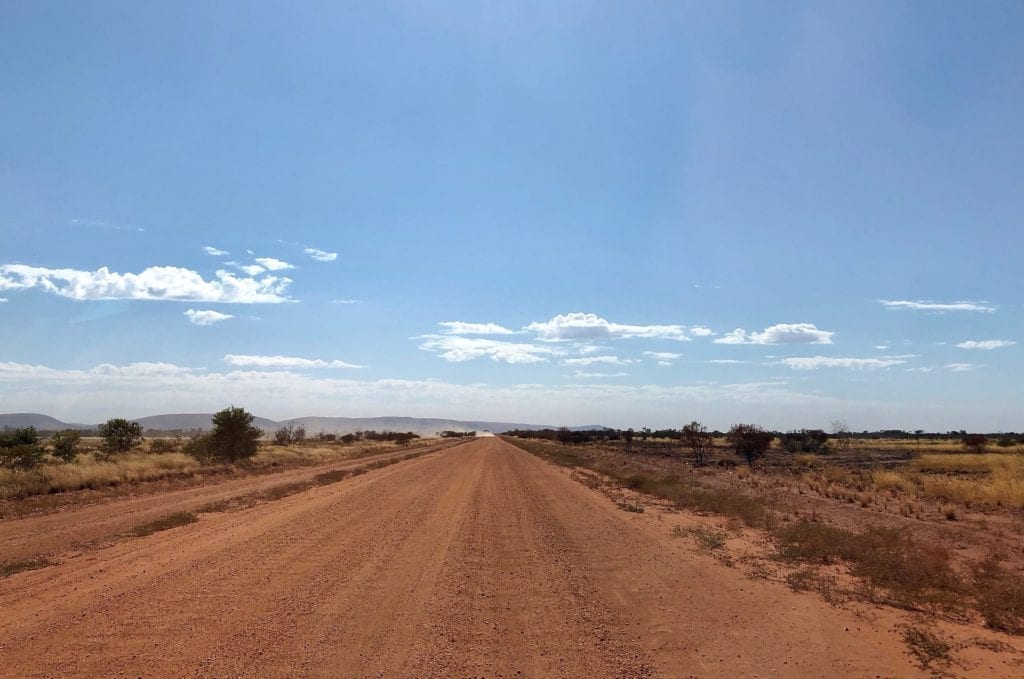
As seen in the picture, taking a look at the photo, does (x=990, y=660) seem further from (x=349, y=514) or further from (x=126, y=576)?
(x=349, y=514)

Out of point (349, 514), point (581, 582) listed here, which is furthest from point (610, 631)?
point (349, 514)

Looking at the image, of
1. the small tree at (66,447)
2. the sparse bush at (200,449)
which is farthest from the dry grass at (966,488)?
the small tree at (66,447)

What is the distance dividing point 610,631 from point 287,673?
3.73 meters

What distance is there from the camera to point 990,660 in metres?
6.83

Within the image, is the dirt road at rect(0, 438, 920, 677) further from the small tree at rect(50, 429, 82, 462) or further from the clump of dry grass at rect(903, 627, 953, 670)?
the small tree at rect(50, 429, 82, 462)

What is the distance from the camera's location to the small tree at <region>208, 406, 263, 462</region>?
1783 inches

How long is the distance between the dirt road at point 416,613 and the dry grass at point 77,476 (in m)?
13.5

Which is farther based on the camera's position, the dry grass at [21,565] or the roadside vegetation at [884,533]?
the dry grass at [21,565]

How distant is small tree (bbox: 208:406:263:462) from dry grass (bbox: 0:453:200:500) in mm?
10593

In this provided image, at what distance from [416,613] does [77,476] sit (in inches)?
975

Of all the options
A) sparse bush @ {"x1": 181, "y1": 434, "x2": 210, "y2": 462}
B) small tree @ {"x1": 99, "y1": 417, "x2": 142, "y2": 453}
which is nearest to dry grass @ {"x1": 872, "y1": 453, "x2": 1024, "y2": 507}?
sparse bush @ {"x1": 181, "y1": 434, "x2": 210, "y2": 462}

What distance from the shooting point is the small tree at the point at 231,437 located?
45.3 metres

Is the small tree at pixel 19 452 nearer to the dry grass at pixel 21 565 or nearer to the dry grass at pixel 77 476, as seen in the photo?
the dry grass at pixel 77 476

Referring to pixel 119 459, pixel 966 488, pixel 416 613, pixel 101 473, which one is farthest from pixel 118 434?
pixel 966 488
